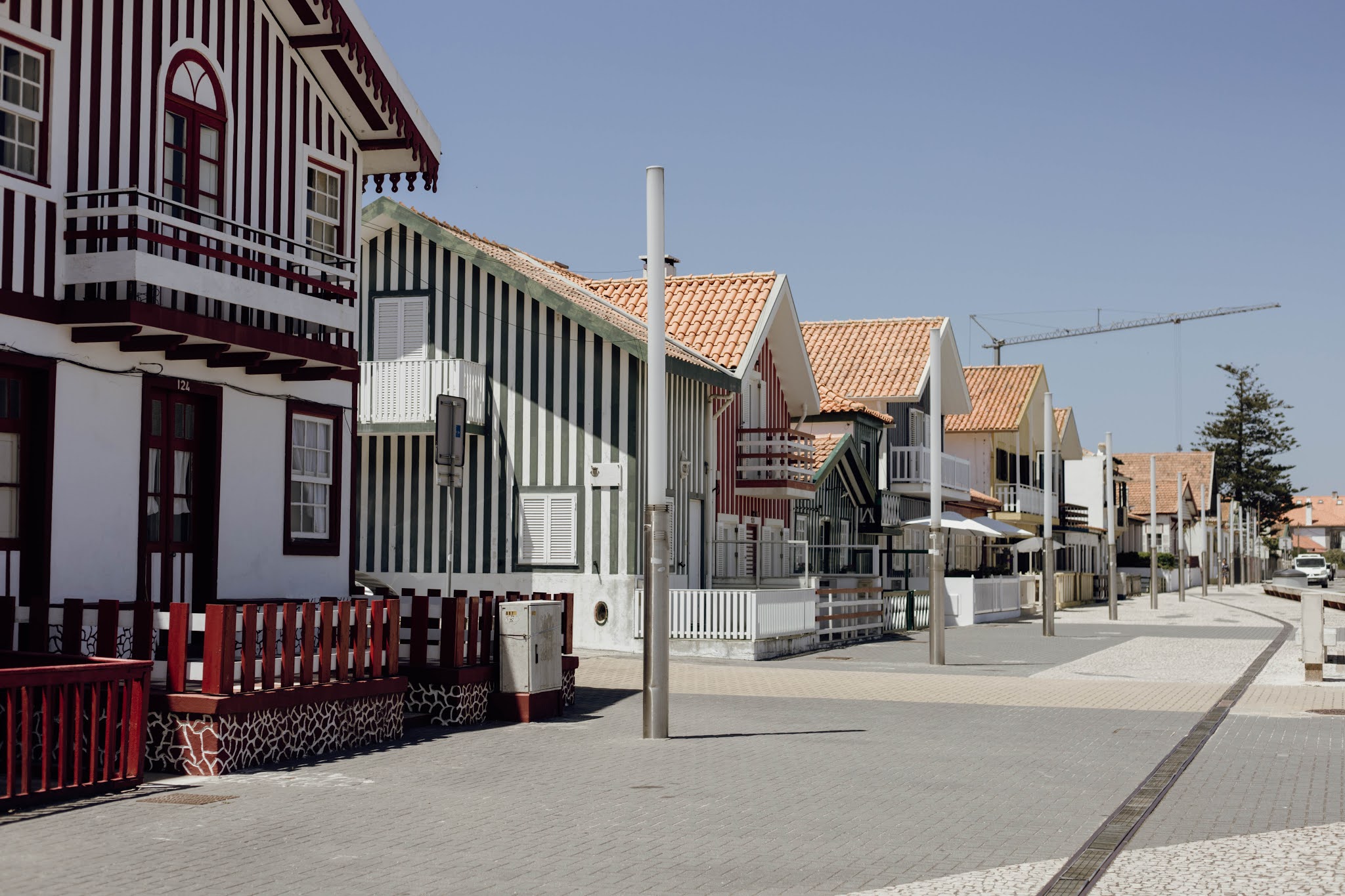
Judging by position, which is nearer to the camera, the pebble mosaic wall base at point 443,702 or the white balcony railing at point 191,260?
the white balcony railing at point 191,260

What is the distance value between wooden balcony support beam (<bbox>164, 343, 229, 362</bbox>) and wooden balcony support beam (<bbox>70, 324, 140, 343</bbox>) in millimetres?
796

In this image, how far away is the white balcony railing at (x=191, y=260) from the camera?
43.2 feet

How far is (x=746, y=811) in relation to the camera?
9.91 m

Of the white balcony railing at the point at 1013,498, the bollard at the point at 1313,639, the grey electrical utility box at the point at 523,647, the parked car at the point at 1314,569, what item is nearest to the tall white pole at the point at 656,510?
the grey electrical utility box at the point at 523,647

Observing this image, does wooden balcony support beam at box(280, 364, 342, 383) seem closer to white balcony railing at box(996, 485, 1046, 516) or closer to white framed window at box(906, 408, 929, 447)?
white framed window at box(906, 408, 929, 447)

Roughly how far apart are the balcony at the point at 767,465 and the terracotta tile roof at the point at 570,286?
2.80 meters

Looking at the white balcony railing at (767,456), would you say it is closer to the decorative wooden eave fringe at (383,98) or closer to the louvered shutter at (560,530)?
the louvered shutter at (560,530)

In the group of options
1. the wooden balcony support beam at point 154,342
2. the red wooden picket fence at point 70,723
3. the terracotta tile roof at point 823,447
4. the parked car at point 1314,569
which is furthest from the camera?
the parked car at point 1314,569

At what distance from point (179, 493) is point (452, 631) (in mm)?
2939

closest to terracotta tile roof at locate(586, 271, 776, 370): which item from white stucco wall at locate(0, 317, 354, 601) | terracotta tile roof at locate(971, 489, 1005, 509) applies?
white stucco wall at locate(0, 317, 354, 601)

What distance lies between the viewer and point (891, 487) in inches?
1644

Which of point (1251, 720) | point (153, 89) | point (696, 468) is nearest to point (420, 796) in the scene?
point (153, 89)

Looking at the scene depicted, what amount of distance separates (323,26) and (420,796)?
9267 mm

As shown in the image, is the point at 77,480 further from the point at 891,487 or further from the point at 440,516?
the point at 891,487
